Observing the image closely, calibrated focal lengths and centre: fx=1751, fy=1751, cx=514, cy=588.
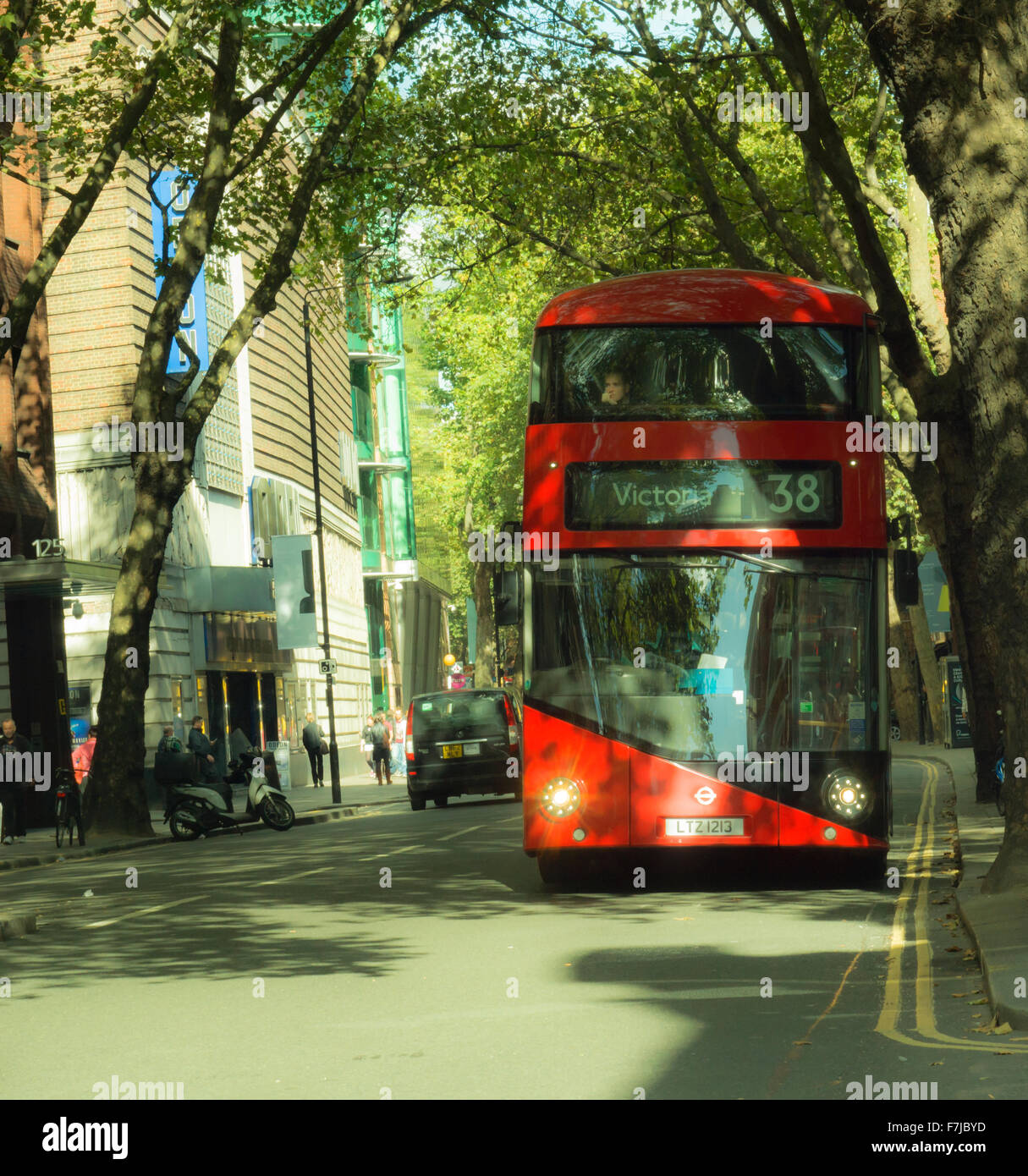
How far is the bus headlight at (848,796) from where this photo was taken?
40.9 feet

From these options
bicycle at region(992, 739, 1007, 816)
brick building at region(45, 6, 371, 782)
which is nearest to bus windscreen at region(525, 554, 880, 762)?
bicycle at region(992, 739, 1007, 816)

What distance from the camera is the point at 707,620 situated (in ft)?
41.2

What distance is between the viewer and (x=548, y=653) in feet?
41.8

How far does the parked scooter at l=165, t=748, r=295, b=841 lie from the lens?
23.8m

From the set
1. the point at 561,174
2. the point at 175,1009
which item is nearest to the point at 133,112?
the point at 561,174

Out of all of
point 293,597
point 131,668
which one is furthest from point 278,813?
point 293,597

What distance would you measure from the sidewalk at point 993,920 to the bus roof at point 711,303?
4.30m

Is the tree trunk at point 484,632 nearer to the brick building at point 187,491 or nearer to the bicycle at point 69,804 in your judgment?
the brick building at point 187,491

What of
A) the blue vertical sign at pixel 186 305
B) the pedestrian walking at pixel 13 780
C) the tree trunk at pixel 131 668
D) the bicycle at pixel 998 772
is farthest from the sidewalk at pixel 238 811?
the bicycle at pixel 998 772

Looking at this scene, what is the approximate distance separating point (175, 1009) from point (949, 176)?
693cm

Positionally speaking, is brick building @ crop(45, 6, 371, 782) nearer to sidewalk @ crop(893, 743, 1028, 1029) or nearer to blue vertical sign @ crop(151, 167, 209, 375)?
blue vertical sign @ crop(151, 167, 209, 375)

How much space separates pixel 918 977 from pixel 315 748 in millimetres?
31699

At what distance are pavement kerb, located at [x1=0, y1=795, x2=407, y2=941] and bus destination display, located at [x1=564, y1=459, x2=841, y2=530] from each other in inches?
193

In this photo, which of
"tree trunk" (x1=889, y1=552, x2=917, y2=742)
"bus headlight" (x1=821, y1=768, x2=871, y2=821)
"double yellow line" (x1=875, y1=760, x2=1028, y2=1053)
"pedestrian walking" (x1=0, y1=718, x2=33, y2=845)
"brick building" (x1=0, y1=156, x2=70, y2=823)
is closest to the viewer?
"double yellow line" (x1=875, y1=760, x2=1028, y2=1053)
